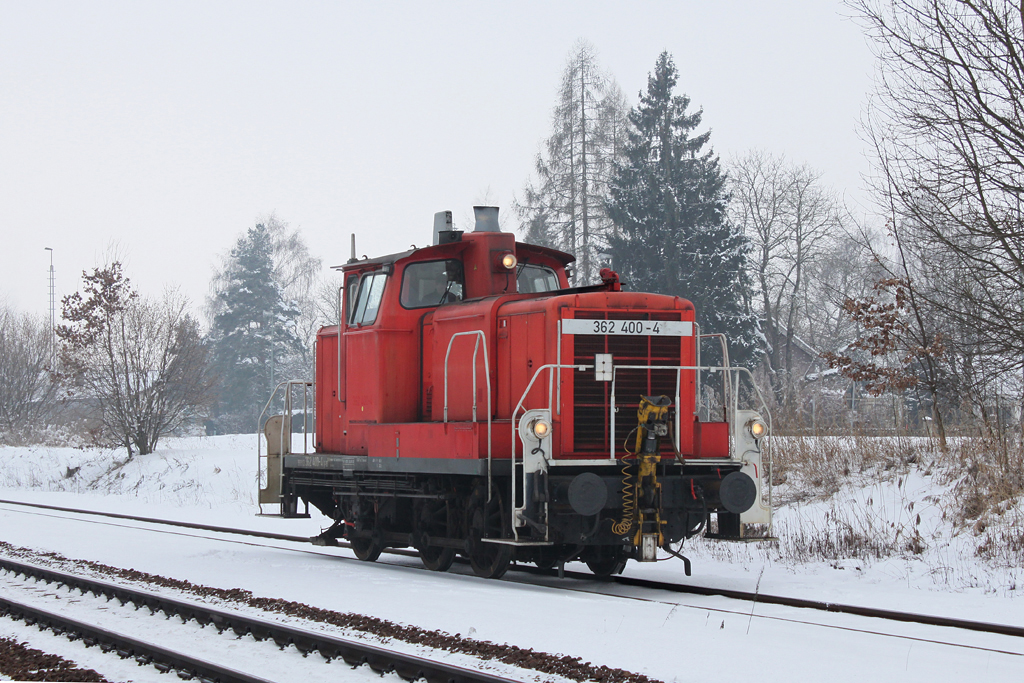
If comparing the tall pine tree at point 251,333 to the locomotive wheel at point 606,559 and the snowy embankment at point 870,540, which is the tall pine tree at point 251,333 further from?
the locomotive wheel at point 606,559

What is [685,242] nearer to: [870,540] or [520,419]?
[870,540]

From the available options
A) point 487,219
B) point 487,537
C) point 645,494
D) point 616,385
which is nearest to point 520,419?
point 616,385

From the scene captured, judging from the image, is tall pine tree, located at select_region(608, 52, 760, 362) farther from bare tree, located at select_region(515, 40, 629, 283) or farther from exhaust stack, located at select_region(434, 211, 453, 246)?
exhaust stack, located at select_region(434, 211, 453, 246)

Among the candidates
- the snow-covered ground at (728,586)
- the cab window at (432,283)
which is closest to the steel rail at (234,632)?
the snow-covered ground at (728,586)

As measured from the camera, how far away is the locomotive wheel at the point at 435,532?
391 inches

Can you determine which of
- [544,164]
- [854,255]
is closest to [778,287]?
[854,255]

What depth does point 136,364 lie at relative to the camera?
26.8m

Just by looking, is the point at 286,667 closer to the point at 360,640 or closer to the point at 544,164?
the point at 360,640

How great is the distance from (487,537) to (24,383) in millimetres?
36177

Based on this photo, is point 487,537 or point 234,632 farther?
point 487,537

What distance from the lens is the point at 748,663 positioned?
5691 mm

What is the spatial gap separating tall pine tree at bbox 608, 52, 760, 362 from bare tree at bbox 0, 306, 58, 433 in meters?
22.2

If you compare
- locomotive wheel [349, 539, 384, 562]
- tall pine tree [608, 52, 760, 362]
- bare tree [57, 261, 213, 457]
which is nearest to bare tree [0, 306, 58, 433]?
bare tree [57, 261, 213, 457]

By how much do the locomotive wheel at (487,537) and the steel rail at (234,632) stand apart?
2472mm
